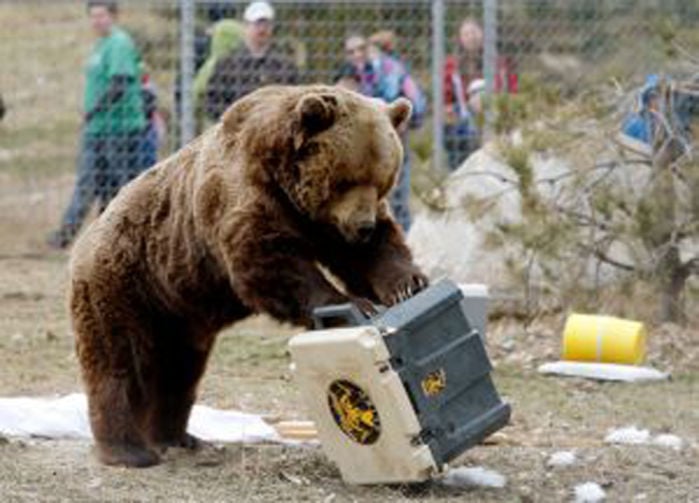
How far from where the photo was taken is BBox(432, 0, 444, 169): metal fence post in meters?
14.2

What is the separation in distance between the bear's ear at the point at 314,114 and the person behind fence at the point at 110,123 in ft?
27.3

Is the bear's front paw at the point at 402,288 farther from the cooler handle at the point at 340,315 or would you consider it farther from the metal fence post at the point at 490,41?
the metal fence post at the point at 490,41

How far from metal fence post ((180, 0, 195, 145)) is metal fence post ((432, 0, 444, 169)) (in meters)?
1.93

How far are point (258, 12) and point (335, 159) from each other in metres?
7.78

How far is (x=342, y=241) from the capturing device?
721cm

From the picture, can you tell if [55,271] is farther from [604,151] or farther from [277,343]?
[604,151]

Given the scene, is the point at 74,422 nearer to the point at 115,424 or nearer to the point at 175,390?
the point at 175,390

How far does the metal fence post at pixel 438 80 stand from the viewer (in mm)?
14234

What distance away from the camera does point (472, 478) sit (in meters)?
7.45

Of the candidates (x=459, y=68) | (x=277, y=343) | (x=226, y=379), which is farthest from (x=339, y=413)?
(x=459, y=68)

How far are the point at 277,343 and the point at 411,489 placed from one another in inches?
183

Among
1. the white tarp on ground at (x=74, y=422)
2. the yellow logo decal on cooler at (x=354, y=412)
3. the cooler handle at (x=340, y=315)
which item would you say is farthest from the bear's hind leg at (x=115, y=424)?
the cooler handle at (x=340, y=315)

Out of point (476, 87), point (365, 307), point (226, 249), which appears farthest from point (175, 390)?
point (476, 87)

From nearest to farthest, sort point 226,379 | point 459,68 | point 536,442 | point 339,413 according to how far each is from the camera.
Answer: point 339,413
point 536,442
point 226,379
point 459,68
